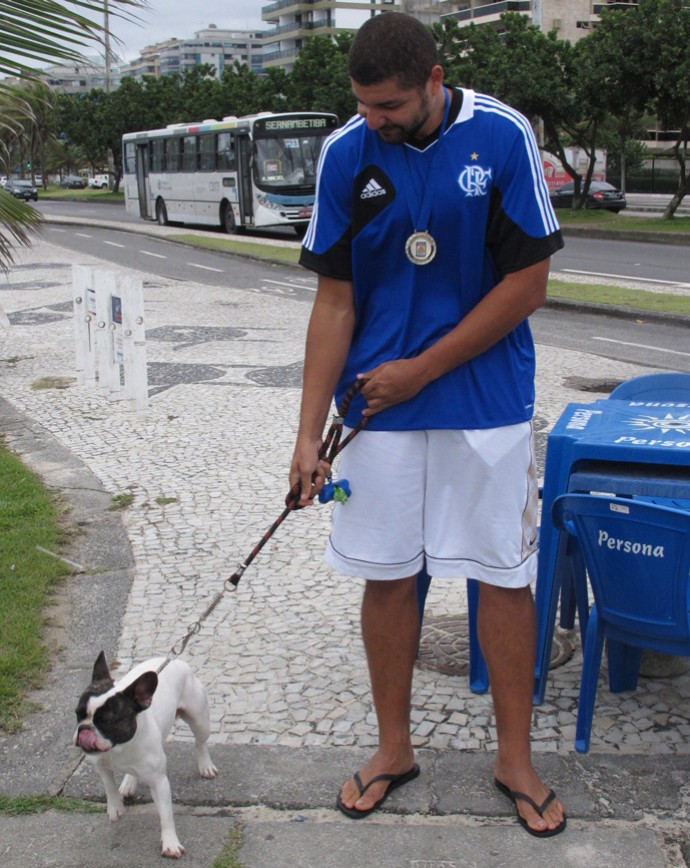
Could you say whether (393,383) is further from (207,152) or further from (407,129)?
(207,152)

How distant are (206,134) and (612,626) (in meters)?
27.8

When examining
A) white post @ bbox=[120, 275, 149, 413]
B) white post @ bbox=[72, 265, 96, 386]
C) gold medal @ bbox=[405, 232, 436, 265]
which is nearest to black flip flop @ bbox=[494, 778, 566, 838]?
gold medal @ bbox=[405, 232, 436, 265]

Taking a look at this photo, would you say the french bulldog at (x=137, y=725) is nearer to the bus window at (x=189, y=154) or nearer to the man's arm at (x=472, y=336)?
Answer: the man's arm at (x=472, y=336)

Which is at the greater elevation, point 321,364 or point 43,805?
point 321,364

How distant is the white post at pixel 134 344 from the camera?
8.03m

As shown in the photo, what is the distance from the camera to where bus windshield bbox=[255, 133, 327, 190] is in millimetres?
26266

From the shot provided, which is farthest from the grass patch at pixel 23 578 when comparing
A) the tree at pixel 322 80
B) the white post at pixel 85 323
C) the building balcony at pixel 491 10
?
the building balcony at pixel 491 10

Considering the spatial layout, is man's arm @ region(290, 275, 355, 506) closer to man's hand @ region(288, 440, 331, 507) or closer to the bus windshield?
man's hand @ region(288, 440, 331, 507)

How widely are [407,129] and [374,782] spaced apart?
1767mm

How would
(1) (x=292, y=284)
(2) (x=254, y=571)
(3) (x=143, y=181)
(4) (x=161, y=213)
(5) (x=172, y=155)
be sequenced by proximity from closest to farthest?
(2) (x=254, y=571) → (1) (x=292, y=284) → (5) (x=172, y=155) → (4) (x=161, y=213) → (3) (x=143, y=181)

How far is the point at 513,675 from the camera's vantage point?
285 centimetres

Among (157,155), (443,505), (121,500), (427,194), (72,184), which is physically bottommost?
(72,184)

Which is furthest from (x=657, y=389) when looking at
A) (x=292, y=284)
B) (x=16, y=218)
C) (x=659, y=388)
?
(x=292, y=284)

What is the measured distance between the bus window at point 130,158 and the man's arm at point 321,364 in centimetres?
3393
